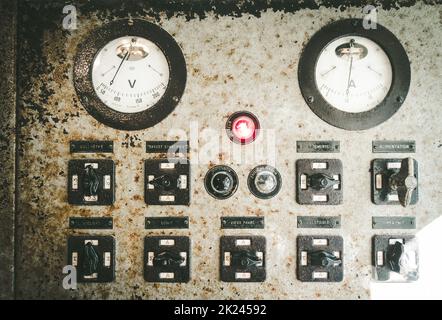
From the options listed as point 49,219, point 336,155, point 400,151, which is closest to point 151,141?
point 49,219

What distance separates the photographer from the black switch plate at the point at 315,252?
1.31 metres

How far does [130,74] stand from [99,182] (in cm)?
46

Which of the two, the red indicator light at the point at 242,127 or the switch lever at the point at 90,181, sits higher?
the red indicator light at the point at 242,127

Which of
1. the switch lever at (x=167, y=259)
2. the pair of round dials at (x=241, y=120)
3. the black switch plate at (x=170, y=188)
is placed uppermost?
the pair of round dials at (x=241, y=120)

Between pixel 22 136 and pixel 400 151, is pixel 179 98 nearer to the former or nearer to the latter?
pixel 22 136

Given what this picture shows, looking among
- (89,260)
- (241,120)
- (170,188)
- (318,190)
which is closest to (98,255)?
(89,260)

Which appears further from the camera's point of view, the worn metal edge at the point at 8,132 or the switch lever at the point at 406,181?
the worn metal edge at the point at 8,132

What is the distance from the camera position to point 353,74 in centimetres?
137

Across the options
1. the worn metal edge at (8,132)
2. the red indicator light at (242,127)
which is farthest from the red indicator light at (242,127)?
the worn metal edge at (8,132)

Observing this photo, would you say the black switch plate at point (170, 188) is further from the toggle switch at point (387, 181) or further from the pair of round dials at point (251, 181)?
the toggle switch at point (387, 181)

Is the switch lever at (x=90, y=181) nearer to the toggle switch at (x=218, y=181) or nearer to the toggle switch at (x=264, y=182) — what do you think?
Result: the toggle switch at (x=218, y=181)

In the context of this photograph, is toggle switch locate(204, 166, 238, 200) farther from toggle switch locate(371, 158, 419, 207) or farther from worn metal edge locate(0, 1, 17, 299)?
worn metal edge locate(0, 1, 17, 299)

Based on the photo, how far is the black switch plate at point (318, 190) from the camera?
1.33 meters

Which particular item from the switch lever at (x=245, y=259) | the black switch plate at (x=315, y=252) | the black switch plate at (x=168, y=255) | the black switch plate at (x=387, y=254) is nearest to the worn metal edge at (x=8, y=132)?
the black switch plate at (x=168, y=255)
